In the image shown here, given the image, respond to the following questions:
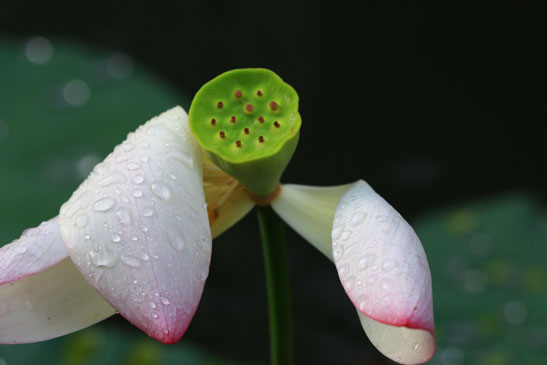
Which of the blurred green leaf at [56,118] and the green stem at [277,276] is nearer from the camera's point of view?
the green stem at [277,276]

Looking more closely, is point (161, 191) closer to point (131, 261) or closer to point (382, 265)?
point (131, 261)

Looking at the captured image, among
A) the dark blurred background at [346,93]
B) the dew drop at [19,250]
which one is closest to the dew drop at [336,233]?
the dew drop at [19,250]

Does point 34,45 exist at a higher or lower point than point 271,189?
lower

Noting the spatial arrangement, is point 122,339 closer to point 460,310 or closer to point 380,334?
point 460,310

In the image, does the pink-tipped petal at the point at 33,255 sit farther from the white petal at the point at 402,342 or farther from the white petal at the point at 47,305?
the white petal at the point at 402,342

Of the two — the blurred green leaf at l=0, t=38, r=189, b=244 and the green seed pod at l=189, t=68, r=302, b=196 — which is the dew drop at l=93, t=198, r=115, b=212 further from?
the blurred green leaf at l=0, t=38, r=189, b=244

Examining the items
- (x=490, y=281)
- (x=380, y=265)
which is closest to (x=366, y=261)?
(x=380, y=265)

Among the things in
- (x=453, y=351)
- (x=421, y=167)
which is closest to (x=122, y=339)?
(x=453, y=351)
